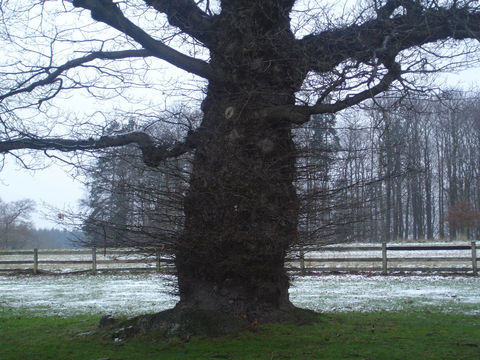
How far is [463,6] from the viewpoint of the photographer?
6.96m

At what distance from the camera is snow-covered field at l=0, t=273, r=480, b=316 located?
34.9 ft

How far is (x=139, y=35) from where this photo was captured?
702 cm

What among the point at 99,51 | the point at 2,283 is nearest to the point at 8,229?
the point at 2,283

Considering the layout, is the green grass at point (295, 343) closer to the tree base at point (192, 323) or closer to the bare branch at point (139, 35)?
the tree base at point (192, 323)

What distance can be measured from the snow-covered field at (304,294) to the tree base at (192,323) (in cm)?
73

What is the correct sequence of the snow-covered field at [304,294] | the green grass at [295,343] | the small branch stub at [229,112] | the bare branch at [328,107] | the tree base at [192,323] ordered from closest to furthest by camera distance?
the green grass at [295,343]
the tree base at [192,323]
the bare branch at [328,107]
the small branch stub at [229,112]
the snow-covered field at [304,294]

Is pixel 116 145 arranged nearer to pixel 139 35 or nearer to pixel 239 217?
pixel 139 35

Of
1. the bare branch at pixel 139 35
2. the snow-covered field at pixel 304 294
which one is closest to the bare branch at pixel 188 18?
the bare branch at pixel 139 35

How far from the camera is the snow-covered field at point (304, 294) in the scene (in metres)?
10.6

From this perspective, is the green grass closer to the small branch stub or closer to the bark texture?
the bark texture

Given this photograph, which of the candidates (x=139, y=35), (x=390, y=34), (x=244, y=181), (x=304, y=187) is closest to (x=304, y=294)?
(x=304, y=187)

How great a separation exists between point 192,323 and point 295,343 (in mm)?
1410

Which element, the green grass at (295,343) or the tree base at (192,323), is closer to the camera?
the green grass at (295,343)

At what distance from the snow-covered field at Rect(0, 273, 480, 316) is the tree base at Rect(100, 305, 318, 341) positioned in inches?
28.6
